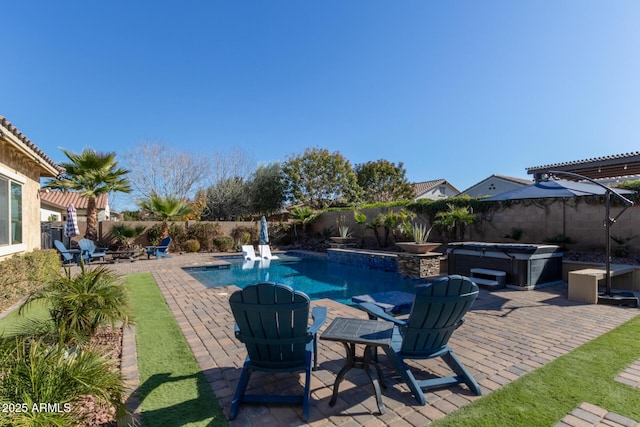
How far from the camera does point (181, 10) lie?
34.7 ft

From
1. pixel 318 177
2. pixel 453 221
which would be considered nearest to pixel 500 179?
pixel 453 221

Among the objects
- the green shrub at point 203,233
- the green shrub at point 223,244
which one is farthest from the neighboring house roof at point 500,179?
the green shrub at point 203,233

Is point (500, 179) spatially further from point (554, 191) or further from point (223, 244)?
point (223, 244)

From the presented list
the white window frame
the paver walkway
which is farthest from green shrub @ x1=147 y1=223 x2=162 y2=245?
the paver walkway

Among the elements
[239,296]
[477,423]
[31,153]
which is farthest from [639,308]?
[31,153]

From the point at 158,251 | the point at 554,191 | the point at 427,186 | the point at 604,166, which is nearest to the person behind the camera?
the point at 554,191

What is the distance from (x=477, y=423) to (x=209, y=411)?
7.28 ft

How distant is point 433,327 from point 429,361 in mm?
1134

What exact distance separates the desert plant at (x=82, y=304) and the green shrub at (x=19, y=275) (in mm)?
1957

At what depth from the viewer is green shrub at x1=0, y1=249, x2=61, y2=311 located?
238 inches

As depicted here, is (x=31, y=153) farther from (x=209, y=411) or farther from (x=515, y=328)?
(x=515, y=328)

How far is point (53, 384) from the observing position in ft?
6.86

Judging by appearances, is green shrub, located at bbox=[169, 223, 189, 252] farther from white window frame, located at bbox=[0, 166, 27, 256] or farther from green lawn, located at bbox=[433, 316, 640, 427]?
green lawn, located at bbox=[433, 316, 640, 427]

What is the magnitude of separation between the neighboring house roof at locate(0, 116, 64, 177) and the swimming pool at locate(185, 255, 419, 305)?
5262mm
